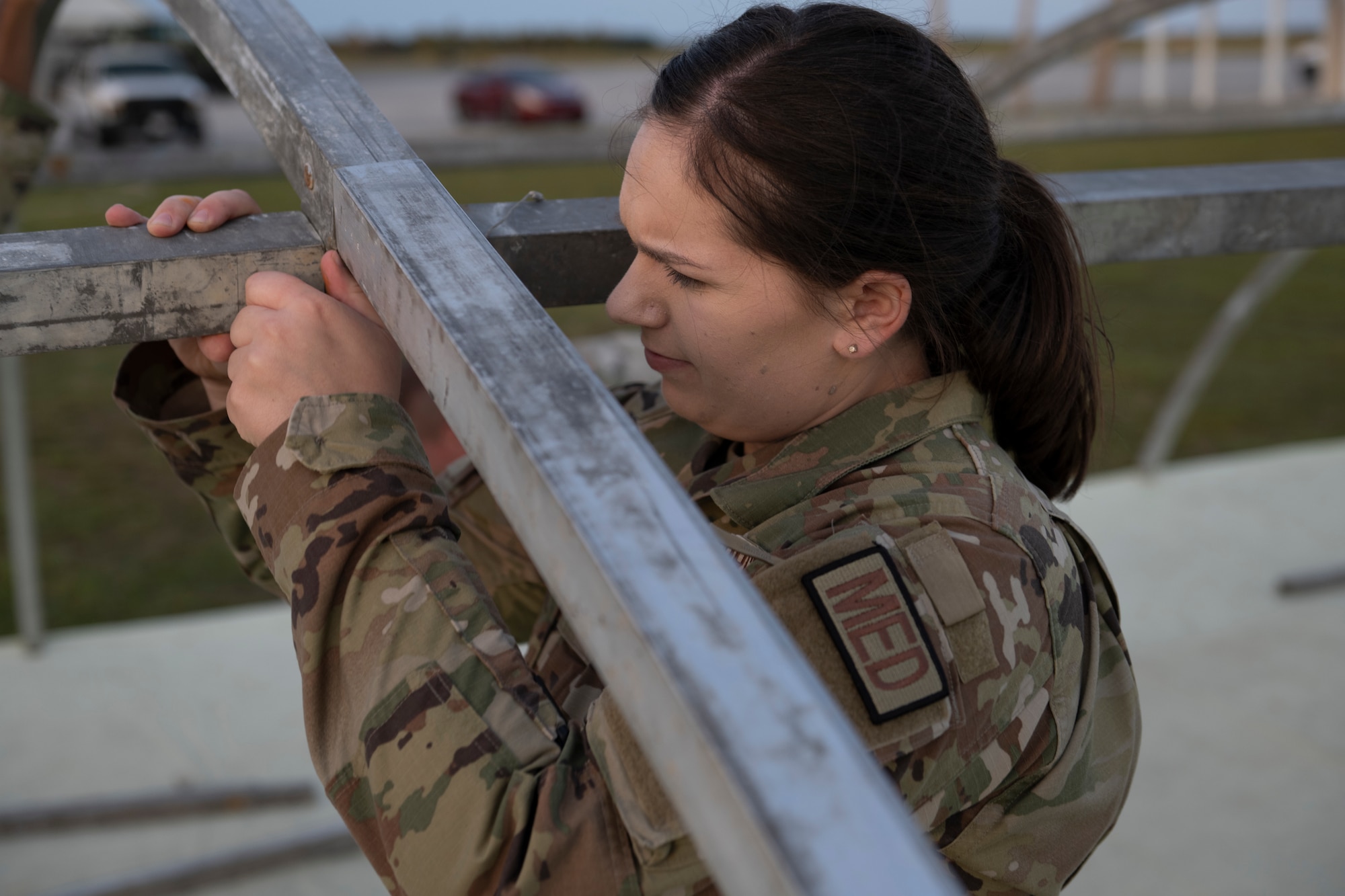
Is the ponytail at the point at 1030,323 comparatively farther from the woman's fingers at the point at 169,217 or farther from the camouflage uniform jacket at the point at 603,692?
the woman's fingers at the point at 169,217

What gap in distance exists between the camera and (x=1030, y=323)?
1.40 metres

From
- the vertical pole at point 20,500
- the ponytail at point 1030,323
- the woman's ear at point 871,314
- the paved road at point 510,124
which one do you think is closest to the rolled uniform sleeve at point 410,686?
the woman's ear at point 871,314

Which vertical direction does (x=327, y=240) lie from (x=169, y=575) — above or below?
above

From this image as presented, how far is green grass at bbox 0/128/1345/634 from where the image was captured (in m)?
5.46

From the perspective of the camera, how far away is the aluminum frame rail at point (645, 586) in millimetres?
563

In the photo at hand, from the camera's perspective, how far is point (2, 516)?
19.7 feet

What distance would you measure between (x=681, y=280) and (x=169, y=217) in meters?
0.49

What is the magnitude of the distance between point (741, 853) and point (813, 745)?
6cm

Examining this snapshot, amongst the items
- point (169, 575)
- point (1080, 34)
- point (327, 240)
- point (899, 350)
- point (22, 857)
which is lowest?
point (169, 575)

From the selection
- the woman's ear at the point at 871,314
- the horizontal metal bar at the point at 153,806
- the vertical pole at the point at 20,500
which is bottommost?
the horizontal metal bar at the point at 153,806

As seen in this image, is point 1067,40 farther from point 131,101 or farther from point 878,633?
point 131,101

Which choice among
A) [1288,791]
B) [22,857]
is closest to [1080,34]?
[1288,791]

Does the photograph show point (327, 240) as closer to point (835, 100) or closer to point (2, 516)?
point (835, 100)

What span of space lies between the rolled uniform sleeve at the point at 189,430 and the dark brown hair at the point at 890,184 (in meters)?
0.64
